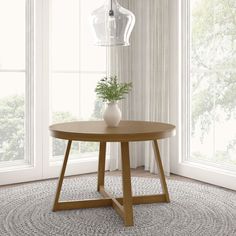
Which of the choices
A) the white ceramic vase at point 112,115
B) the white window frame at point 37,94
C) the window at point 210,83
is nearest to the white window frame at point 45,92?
the white window frame at point 37,94

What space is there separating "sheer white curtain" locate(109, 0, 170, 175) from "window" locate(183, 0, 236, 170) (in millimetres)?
237

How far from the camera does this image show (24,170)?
404 cm

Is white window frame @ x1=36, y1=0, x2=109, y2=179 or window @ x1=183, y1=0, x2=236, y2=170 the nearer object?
window @ x1=183, y1=0, x2=236, y2=170

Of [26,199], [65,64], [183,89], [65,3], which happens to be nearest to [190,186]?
[183,89]

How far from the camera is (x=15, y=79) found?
13.4ft

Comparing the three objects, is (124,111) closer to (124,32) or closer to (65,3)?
(65,3)

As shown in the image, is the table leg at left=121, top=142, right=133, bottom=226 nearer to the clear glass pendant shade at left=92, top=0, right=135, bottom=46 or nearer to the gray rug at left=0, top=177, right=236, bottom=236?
the gray rug at left=0, top=177, right=236, bottom=236

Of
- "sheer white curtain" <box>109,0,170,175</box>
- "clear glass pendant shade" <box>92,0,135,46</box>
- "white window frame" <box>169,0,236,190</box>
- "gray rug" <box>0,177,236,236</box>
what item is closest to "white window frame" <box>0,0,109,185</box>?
"gray rug" <box>0,177,236,236</box>

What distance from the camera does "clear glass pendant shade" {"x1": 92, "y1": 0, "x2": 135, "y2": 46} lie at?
2.66m

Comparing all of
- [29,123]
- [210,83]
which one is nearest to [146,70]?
[210,83]

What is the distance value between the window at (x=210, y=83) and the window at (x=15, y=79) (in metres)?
1.71

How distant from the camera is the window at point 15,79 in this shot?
4.03m

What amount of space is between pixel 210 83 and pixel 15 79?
81.3 inches

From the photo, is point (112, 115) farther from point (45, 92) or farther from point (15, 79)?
point (15, 79)
